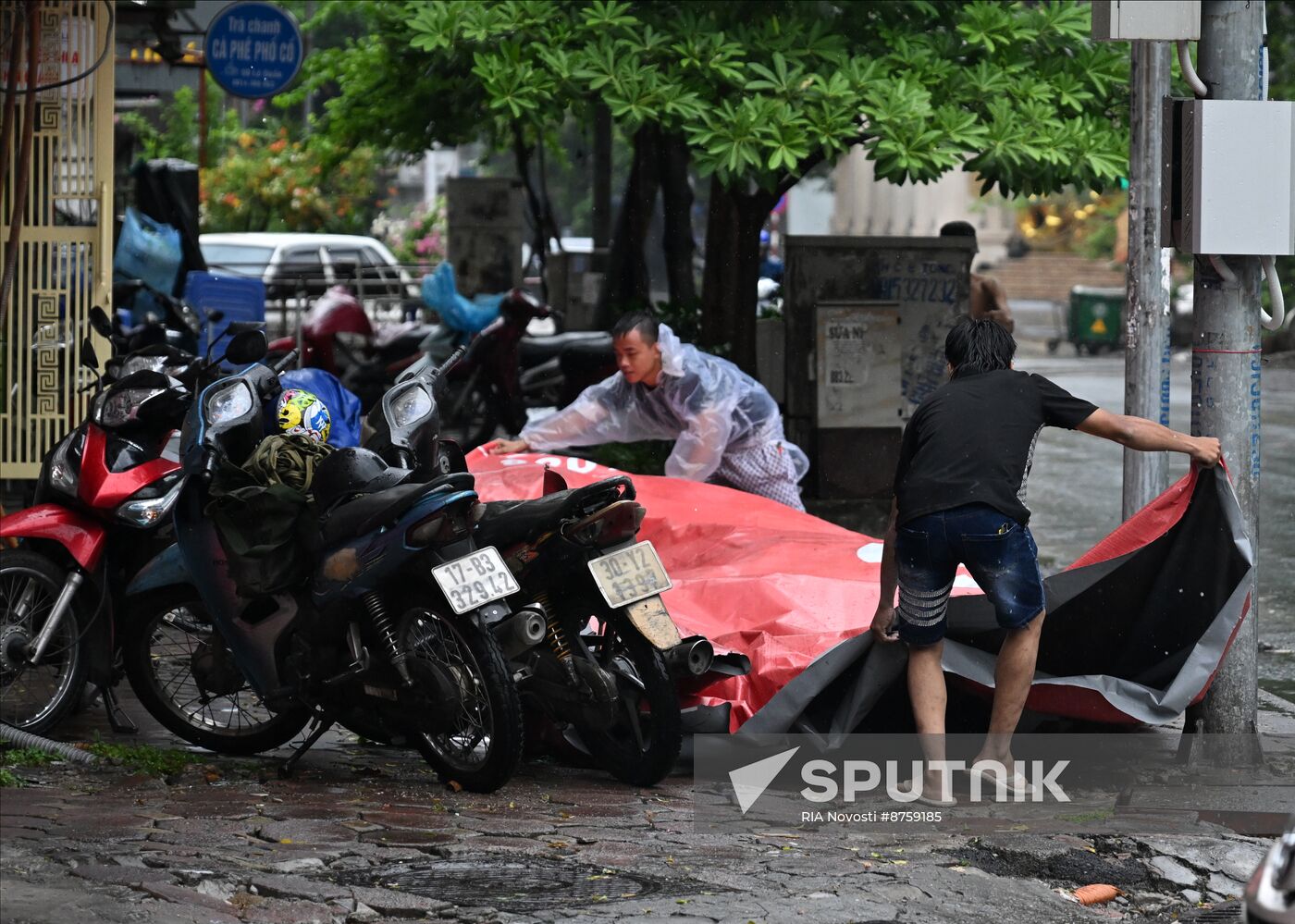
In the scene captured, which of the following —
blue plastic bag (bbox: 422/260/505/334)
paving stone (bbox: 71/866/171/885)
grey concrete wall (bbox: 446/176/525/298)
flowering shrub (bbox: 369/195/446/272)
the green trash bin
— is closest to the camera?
paving stone (bbox: 71/866/171/885)

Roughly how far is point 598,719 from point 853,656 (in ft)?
2.97

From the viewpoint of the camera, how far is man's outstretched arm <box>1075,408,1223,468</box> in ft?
17.8

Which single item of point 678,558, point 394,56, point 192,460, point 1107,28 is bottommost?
point 678,558

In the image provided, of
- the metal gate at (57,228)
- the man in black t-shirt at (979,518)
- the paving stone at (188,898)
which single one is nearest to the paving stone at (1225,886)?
the man in black t-shirt at (979,518)

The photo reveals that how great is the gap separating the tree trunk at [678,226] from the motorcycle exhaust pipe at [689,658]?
26.2 ft

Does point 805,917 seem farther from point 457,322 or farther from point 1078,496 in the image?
point 457,322

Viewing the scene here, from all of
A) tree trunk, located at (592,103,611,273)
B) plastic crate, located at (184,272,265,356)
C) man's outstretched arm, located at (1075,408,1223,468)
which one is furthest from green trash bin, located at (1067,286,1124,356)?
man's outstretched arm, located at (1075,408,1223,468)

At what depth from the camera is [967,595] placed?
5.85m

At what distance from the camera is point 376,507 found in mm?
5273

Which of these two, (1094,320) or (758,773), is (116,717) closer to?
(758,773)

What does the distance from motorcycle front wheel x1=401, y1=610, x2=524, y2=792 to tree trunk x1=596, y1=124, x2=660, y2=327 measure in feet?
28.8

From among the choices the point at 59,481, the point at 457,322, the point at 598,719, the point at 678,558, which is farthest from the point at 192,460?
the point at 457,322

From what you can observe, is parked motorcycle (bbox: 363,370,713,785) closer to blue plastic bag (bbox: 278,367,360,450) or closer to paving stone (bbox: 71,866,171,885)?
paving stone (bbox: 71,866,171,885)

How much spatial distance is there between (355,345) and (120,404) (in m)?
7.56
